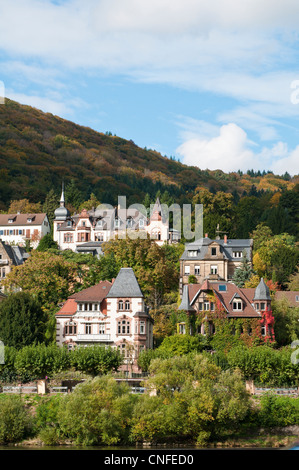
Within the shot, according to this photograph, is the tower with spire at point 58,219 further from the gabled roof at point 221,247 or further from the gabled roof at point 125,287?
the gabled roof at point 125,287

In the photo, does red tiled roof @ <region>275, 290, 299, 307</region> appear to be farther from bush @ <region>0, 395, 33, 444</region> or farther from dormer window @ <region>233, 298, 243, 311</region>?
bush @ <region>0, 395, 33, 444</region>

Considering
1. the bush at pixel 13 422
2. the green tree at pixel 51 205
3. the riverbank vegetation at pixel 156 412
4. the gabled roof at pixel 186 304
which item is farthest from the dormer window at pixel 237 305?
the green tree at pixel 51 205

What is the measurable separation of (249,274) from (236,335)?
55.4 ft

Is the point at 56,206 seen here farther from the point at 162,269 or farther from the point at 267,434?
the point at 267,434

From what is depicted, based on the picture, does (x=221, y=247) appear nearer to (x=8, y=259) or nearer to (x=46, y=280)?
(x=46, y=280)

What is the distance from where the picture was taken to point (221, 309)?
8288 centimetres

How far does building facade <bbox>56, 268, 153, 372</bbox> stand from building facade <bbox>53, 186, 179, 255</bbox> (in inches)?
1244

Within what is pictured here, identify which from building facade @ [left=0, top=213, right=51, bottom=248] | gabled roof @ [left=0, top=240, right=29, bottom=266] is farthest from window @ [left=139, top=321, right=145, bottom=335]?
building facade @ [left=0, top=213, right=51, bottom=248]

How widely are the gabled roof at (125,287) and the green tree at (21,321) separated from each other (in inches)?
298

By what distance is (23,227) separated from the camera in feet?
420

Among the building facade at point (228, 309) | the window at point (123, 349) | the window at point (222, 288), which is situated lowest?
the window at point (123, 349)

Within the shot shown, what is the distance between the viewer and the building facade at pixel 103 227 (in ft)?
391
